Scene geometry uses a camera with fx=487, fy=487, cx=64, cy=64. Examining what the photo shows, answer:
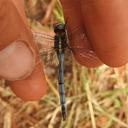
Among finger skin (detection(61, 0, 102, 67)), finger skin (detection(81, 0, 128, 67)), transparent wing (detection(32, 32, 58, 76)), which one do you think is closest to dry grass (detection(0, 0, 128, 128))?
transparent wing (detection(32, 32, 58, 76))

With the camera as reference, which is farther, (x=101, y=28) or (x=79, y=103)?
(x=79, y=103)

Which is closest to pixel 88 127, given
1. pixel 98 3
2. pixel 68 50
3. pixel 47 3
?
pixel 68 50

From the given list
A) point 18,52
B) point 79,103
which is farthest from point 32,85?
point 79,103

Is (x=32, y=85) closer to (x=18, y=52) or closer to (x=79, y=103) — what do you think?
(x=18, y=52)

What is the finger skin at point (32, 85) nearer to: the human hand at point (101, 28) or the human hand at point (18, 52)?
the human hand at point (18, 52)

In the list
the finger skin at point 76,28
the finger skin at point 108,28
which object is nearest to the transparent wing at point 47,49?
the finger skin at point 76,28

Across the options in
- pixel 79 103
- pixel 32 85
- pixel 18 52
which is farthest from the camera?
pixel 79 103

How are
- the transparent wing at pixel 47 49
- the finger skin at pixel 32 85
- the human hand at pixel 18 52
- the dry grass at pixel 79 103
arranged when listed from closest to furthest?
the human hand at pixel 18 52 < the finger skin at pixel 32 85 < the transparent wing at pixel 47 49 < the dry grass at pixel 79 103
